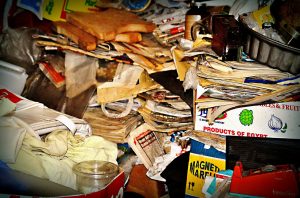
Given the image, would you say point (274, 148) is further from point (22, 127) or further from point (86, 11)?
point (86, 11)

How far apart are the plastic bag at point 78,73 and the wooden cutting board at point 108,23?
178 millimetres

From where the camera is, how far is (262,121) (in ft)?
4.86

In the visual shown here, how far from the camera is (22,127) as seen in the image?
4.93 feet

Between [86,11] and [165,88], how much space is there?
82cm

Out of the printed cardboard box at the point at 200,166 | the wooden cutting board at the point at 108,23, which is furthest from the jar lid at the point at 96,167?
the wooden cutting board at the point at 108,23

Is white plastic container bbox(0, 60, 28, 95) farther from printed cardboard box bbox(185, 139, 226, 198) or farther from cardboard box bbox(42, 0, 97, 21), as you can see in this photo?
printed cardboard box bbox(185, 139, 226, 198)

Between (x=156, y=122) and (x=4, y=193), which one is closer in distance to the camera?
(x=4, y=193)

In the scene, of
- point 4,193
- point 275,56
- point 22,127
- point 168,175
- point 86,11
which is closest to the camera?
point 4,193

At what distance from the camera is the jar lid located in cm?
157

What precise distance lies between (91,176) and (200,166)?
1.83 feet

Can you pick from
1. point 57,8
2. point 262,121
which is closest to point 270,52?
point 262,121

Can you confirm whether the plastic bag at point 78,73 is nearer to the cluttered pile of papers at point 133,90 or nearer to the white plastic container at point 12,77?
the cluttered pile of papers at point 133,90

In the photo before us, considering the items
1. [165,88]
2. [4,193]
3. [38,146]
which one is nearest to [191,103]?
[165,88]

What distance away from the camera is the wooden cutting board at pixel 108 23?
1.81 m
